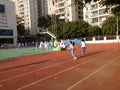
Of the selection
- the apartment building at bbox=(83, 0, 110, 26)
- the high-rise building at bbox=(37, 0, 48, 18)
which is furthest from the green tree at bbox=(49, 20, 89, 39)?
the high-rise building at bbox=(37, 0, 48, 18)

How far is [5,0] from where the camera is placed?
7225 cm

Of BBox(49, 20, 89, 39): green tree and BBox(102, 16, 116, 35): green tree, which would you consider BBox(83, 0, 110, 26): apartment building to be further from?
BBox(102, 16, 116, 35): green tree

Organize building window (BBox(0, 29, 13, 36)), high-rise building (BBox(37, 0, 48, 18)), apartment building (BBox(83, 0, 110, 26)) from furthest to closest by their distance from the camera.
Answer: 1. high-rise building (BBox(37, 0, 48, 18))
2. apartment building (BBox(83, 0, 110, 26))
3. building window (BBox(0, 29, 13, 36))

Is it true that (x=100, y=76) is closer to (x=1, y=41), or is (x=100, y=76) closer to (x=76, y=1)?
(x=76, y=1)

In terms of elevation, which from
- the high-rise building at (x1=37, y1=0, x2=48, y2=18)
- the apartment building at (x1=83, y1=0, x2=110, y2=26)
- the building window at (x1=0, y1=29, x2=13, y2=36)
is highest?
the high-rise building at (x1=37, y1=0, x2=48, y2=18)

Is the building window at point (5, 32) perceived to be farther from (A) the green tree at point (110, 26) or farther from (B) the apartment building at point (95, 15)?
(B) the apartment building at point (95, 15)

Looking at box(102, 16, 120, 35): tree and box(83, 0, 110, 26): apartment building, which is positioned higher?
box(83, 0, 110, 26): apartment building

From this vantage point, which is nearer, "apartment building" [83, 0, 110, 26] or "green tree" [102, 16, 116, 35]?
"green tree" [102, 16, 116, 35]

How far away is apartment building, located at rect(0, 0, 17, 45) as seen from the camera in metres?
70.9

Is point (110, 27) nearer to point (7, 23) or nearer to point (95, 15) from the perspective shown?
point (95, 15)

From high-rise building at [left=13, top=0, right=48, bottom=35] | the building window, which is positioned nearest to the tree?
the building window

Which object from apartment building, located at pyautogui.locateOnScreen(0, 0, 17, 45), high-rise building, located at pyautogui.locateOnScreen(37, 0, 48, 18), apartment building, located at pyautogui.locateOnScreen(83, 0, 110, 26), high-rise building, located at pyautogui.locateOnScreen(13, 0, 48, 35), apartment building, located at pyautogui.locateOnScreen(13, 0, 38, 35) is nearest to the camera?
apartment building, located at pyautogui.locateOnScreen(0, 0, 17, 45)

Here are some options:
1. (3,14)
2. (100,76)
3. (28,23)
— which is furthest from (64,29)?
(100,76)

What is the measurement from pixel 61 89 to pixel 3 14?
65.7 m
